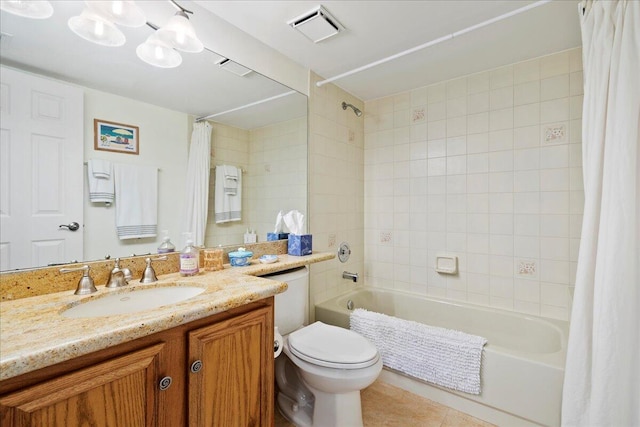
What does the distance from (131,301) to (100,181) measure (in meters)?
0.49

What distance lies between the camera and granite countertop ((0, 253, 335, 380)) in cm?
60

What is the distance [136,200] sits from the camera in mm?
1270

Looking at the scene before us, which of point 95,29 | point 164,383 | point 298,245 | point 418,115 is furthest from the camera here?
point 418,115

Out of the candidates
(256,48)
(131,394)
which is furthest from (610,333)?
(256,48)

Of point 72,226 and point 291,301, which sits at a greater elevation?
point 72,226

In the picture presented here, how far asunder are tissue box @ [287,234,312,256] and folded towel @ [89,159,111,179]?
1018mm

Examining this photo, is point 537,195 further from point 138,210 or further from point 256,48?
point 138,210

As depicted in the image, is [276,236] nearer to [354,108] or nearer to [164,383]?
[164,383]

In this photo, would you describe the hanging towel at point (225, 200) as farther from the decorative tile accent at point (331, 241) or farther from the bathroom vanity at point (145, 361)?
the decorative tile accent at point (331, 241)

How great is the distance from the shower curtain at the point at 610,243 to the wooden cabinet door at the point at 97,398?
1.61 m

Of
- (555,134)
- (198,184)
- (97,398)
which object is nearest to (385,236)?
(555,134)

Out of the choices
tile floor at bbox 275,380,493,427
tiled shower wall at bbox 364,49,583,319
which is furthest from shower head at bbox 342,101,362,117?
tile floor at bbox 275,380,493,427

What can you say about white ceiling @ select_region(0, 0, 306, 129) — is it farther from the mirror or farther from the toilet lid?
the toilet lid

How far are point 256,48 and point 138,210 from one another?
117cm
